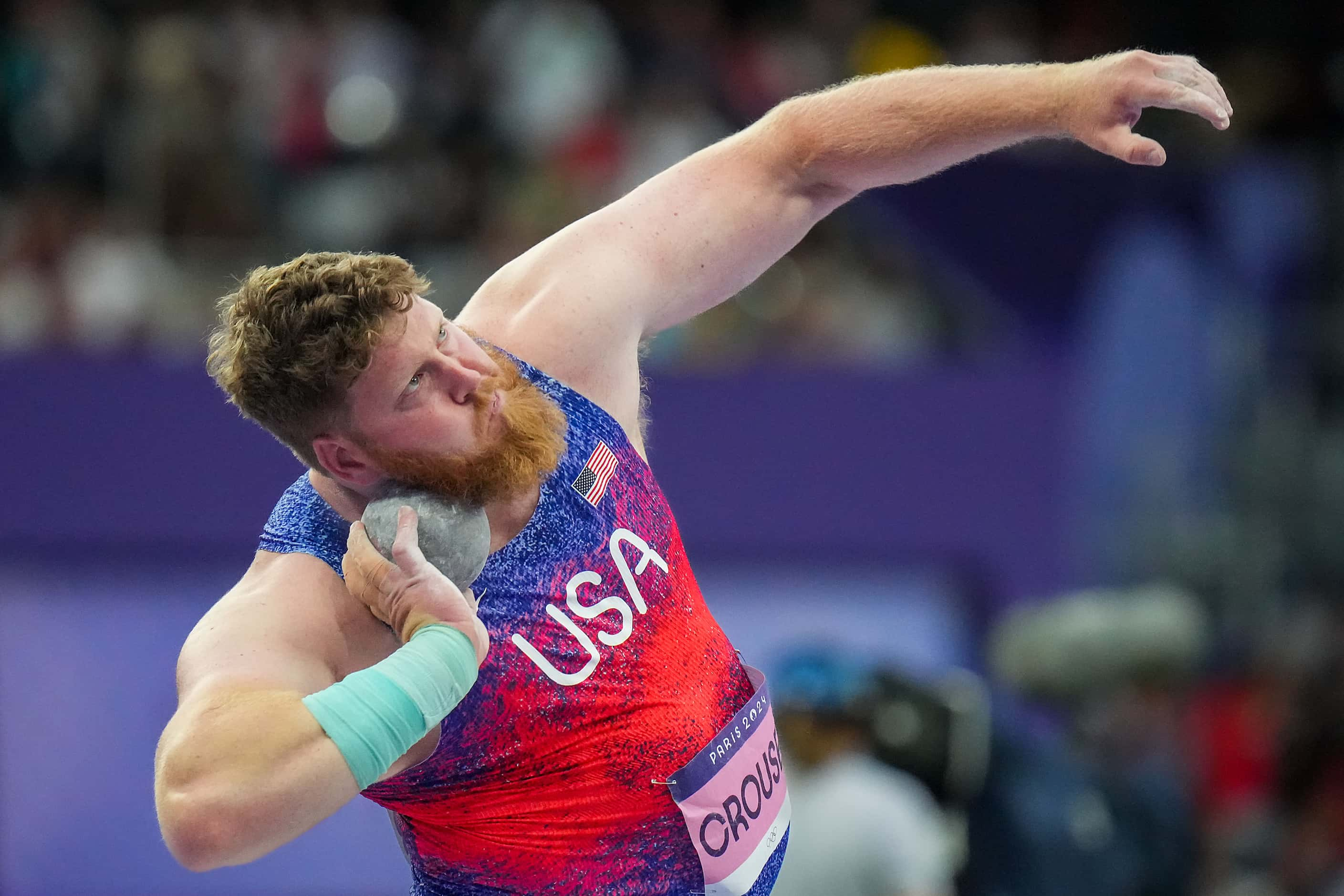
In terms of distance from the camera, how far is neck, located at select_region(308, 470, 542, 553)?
3039 millimetres

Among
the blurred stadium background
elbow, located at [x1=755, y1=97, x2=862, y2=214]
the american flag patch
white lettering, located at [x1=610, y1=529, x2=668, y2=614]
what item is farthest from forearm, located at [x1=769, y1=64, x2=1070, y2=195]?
the blurred stadium background

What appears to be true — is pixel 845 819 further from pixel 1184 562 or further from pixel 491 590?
pixel 1184 562

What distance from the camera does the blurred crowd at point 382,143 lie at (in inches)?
345

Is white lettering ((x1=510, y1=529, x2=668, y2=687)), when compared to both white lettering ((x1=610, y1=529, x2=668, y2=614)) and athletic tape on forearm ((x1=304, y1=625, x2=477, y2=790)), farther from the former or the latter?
athletic tape on forearm ((x1=304, y1=625, x2=477, y2=790))

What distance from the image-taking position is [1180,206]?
30.4 ft

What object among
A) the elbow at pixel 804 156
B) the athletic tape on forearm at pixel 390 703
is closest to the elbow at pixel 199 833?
the athletic tape on forearm at pixel 390 703

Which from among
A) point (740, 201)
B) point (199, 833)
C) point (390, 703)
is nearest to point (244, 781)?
point (199, 833)

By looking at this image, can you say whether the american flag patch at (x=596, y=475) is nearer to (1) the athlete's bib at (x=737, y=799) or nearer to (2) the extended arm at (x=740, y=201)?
(2) the extended arm at (x=740, y=201)

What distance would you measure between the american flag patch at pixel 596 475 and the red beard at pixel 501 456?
0.23 feet

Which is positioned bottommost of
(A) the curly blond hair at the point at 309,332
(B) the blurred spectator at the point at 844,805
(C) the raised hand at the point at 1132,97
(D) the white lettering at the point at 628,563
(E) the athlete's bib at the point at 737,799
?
(B) the blurred spectator at the point at 844,805

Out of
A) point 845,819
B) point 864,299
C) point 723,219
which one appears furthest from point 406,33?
point 723,219

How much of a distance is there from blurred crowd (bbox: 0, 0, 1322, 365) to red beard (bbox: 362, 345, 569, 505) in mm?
5401

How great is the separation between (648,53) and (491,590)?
7760mm

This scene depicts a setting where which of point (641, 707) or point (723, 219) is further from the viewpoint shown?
point (723, 219)
